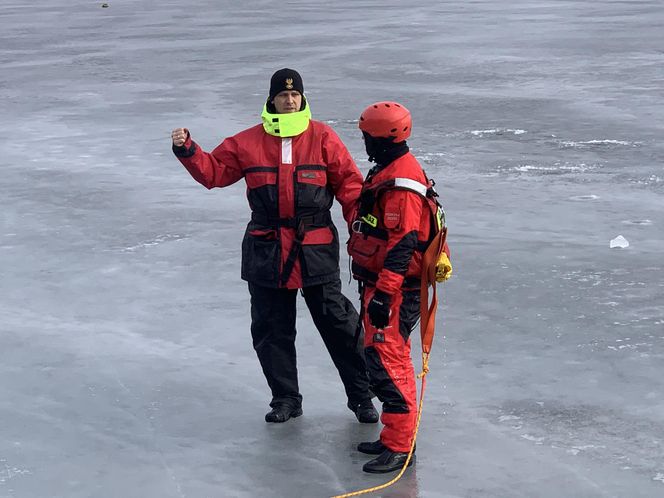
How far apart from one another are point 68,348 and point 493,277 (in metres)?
2.63

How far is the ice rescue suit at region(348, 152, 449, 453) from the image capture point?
15.7 ft

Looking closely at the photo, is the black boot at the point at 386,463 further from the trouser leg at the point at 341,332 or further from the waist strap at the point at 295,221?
the waist strap at the point at 295,221

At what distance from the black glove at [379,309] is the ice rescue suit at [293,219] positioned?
482 millimetres

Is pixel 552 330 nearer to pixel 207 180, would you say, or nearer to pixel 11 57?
pixel 207 180

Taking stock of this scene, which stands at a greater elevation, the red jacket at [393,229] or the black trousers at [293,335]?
the red jacket at [393,229]

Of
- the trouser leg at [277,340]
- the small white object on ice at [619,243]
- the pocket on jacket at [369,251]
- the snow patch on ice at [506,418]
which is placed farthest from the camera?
the small white object on ice at [619,243]

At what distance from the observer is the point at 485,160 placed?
1108cm

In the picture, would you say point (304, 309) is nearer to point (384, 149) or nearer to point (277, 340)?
point (277, 340)

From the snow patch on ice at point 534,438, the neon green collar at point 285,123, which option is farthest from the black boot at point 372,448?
the neon green collar at point 285,123

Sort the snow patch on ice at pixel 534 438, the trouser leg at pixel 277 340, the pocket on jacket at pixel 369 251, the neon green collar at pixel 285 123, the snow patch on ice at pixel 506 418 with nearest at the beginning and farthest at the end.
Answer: the pocket on jacket at pixel 369 251 → the snow patch on ice at pixel 534 438 → the neon green collar at pixel 285 123 → the snow patch on ice at pixel 506 418 → the trouser leg at pixel 277 340

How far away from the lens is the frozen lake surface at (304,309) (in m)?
4.93

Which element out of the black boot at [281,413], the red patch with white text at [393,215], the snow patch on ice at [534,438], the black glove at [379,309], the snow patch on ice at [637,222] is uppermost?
the red patch with white text at [393,215]

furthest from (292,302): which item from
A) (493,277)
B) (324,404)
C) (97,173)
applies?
(97,173)

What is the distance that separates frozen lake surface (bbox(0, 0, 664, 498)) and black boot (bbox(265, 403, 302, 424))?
0.05m
